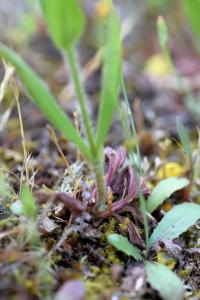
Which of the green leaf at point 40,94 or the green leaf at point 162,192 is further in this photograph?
the green leaf at point 162,192

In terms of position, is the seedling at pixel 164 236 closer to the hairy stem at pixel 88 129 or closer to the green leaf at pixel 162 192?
the green leaf at pixel 162 192

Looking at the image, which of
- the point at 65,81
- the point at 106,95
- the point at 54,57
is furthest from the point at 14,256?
the point at 54,57

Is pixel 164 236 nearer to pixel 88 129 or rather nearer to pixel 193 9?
pixel 88 129

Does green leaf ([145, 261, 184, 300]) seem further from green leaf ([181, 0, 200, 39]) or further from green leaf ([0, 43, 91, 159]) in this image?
green leaf ([181, 0, 200, 39])

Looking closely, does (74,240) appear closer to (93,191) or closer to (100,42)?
(93,191)

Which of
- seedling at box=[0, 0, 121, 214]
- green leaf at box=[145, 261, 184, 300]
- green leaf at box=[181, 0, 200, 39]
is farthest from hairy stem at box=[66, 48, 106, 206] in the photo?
green leaf at box=[181, 0, 200, 39]

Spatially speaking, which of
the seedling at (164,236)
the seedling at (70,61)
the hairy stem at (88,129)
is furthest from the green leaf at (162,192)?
the seedling at (70,61)
